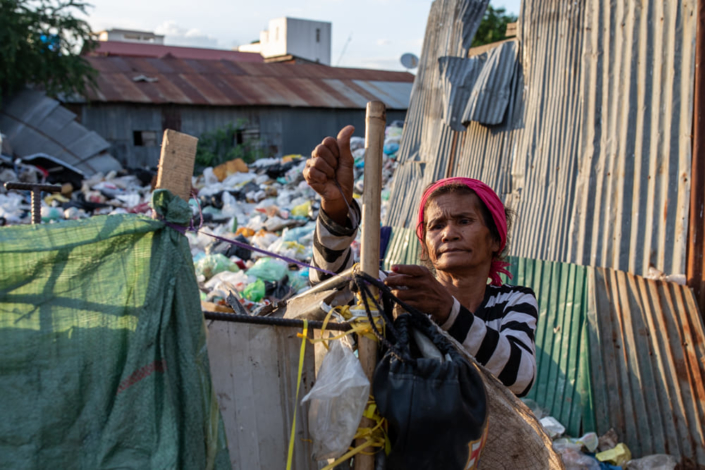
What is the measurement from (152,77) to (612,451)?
17.3 meters

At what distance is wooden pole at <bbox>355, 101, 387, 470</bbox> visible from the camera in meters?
1.32

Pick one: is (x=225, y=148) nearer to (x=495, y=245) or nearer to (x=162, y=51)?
(x=162, y=51)

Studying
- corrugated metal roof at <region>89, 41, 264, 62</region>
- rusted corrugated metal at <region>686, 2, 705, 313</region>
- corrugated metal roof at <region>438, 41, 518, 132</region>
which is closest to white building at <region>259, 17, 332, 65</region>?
corrugated metal roof at <region>89, 41, 264, 62</region>

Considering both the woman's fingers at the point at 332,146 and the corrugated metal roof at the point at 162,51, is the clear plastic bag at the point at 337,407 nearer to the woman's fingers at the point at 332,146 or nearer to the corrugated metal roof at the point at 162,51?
the woman's fingers at the point at 332,146

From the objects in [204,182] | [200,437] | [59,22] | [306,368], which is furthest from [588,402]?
[59,22]

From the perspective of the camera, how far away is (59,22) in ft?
50.4

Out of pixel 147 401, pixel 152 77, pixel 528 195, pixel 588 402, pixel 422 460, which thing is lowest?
pixel 588 402

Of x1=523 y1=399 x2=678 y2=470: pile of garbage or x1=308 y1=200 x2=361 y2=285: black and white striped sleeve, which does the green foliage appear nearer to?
x1=523 y1=399 x2=678 y2=470: pile of garbage

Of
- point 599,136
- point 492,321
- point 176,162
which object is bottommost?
point 492,321

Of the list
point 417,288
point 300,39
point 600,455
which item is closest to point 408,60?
point 600,455

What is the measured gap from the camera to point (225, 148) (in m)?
17.4

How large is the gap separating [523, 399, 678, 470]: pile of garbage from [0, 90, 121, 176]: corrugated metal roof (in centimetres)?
1386

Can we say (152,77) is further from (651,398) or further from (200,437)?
(200,437)

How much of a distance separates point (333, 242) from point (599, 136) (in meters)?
3.55
